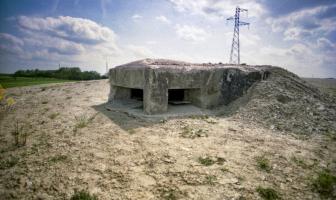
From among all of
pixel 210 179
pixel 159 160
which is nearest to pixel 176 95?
pixel 159 160

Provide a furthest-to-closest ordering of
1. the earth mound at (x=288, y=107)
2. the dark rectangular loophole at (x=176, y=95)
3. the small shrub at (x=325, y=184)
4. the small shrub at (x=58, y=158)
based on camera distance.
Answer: the dark rectangular loophole at (x=176, y=95) < the earth mound at (x=288, y=107) < the small shrub at (x=58, y=158) < the small shrub at (x=325, y=184)

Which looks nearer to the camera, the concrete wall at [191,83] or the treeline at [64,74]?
the concrete wall at [191,83]

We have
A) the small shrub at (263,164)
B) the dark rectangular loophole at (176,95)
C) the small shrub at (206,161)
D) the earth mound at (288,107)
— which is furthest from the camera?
the dark rectangular loophole at (176,95)

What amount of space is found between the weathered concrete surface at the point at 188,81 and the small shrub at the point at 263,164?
322 cm

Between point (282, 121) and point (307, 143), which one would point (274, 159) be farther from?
point (282, 121)

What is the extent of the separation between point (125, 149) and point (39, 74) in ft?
94.8

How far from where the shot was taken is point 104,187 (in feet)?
9.26

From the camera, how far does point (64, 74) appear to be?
88.5 feet

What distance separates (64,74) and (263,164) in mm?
28213

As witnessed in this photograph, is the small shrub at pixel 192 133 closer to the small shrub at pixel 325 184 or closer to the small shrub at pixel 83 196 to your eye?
the small shrub at pixel 325 184

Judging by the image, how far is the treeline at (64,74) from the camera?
1022 inches

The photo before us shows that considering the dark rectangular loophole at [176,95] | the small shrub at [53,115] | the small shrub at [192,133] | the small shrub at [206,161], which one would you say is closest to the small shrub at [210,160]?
the small shrub at [206,161]

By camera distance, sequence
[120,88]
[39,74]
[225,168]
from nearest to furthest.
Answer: [225,168] < [120,88] < [39,74]

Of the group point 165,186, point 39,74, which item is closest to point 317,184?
point 165,186
